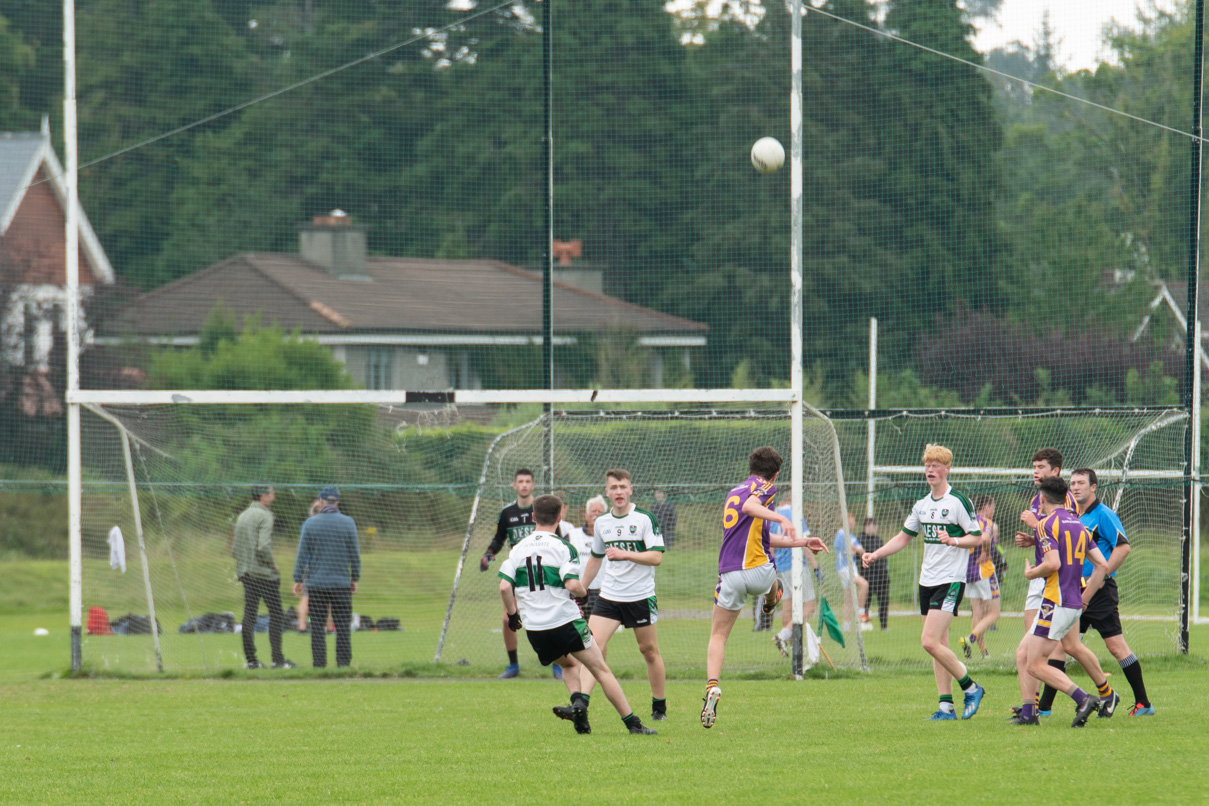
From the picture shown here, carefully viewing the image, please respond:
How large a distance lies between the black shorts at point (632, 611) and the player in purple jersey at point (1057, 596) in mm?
2569

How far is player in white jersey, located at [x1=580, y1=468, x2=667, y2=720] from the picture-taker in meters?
9.39

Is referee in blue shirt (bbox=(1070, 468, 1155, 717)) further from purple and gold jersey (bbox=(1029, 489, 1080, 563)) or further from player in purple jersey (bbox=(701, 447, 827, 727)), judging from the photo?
player in purple jersey (bbox=(701, 447, 827, 727))

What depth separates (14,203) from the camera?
112 ft

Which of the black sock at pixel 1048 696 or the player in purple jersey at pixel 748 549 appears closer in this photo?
the player in purple jersey at pixel 748 549

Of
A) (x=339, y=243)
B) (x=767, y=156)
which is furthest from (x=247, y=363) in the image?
(x=767, y=156)

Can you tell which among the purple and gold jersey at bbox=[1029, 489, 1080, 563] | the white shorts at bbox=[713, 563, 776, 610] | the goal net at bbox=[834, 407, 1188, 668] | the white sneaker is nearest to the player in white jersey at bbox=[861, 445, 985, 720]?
the purple and gold jersey at bbox=[1029, 489, 1080, 563]

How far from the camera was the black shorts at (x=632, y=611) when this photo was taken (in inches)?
376

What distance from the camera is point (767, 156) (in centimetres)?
1410

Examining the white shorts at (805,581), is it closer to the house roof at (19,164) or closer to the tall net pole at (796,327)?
the tall net pole at (796,327)

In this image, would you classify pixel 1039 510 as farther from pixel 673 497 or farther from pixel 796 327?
pixel 673 497

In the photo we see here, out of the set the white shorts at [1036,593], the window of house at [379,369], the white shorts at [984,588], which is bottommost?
the white shorts at [984,588]

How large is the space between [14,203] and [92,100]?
366cm

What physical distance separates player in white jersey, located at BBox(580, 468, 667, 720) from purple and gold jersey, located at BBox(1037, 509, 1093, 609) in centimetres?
264

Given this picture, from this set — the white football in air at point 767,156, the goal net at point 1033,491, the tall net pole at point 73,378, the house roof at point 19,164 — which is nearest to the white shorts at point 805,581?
the goal net at point 1033,491
